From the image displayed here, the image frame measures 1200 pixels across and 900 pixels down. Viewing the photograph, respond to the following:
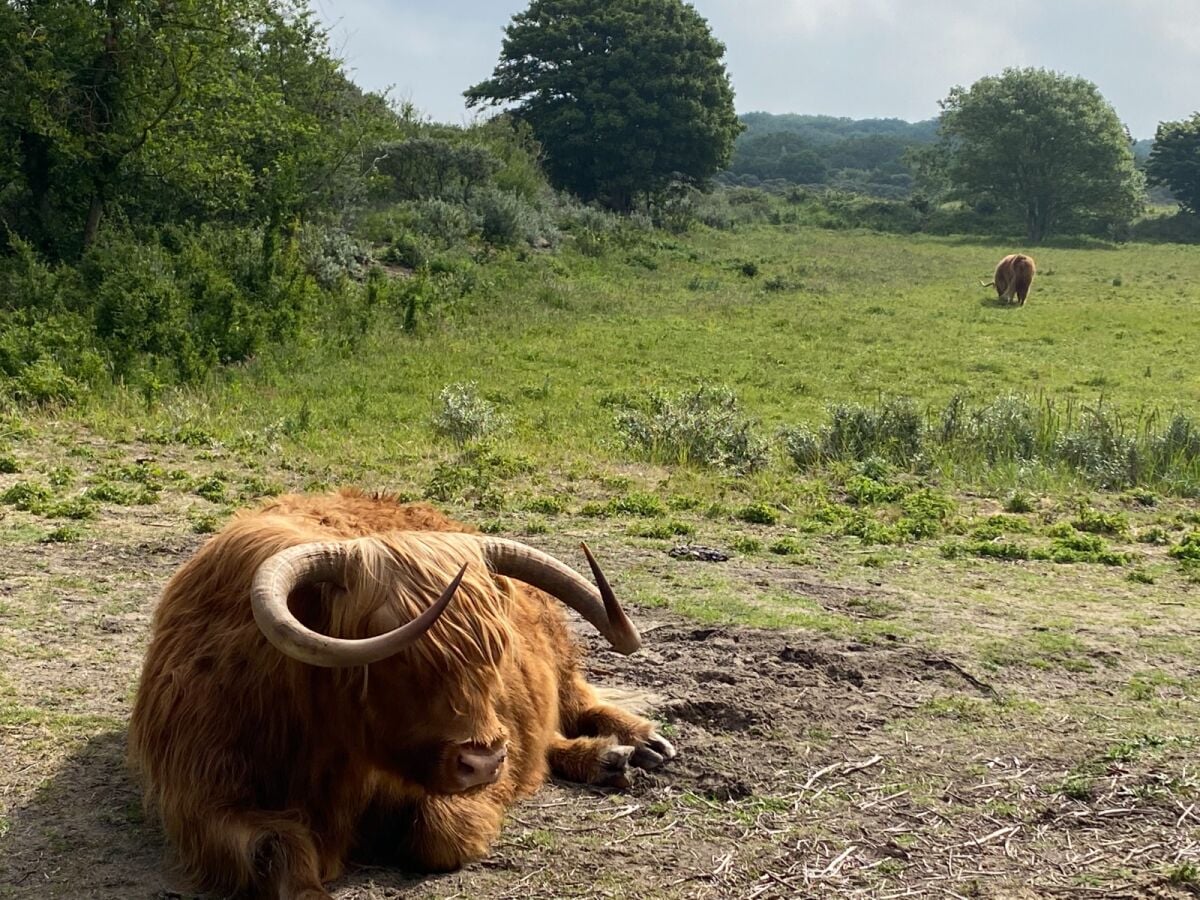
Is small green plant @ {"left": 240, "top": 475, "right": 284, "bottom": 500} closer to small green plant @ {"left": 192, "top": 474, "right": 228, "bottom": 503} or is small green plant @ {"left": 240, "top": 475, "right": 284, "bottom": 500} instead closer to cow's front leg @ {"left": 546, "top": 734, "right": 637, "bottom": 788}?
small green plant @ {"left": 192, "top": 474, "right": 228, "bottom": 503}

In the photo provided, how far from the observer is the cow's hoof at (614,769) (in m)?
4.37

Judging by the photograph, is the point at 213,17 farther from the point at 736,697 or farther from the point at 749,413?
A: the point at 736,697

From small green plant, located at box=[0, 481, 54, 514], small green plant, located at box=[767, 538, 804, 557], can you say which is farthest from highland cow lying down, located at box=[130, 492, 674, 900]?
small green plant, located at box=[0, 481, 54, 514]

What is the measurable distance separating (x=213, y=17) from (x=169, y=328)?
493 cm

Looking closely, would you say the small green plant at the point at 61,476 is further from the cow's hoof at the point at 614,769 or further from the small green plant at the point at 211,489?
the cow's hoof at the point at 614,769

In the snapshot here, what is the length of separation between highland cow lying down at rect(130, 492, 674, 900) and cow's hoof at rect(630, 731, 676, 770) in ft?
2.15

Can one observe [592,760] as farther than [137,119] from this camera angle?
No

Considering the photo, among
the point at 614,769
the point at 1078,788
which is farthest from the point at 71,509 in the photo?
the point at 1078,788

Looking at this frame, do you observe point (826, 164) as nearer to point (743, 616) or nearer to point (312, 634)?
point (743, 616)

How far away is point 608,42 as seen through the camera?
4675 centimetres

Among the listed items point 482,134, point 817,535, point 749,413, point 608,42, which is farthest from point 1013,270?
point 608,42

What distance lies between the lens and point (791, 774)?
4.32 meters

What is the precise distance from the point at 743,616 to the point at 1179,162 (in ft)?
211

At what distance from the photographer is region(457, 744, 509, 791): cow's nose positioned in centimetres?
328
